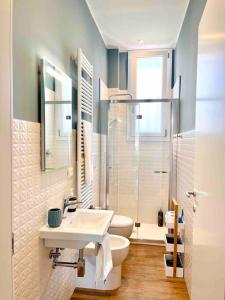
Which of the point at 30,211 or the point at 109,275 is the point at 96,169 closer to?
the point at 109,275

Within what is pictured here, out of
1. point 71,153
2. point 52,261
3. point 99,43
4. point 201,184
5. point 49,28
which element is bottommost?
point 52,261

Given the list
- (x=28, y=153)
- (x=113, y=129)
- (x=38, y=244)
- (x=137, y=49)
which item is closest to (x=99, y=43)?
(x=137, y=49)

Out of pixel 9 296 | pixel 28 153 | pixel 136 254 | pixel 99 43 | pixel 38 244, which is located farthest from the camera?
pixel 99 43

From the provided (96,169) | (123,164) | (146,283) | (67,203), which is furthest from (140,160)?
(67,203)

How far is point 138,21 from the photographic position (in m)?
3.05

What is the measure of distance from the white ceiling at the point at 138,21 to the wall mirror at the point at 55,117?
4.12ft

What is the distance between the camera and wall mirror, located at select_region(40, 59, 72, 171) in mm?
1583

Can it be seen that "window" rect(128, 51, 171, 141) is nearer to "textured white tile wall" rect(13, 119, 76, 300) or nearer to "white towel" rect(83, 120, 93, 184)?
"white towel" rect(83, 120, 93, 184)

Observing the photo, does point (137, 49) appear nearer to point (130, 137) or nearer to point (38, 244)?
point (130, 137)

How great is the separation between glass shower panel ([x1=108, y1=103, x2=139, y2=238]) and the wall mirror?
1.74m

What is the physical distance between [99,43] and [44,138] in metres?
2.26

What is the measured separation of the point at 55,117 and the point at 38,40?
1.68 ft

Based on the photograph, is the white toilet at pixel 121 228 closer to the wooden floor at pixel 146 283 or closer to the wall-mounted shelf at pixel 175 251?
the wooden floor at pixel 146 283

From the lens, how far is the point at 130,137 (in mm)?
3889
